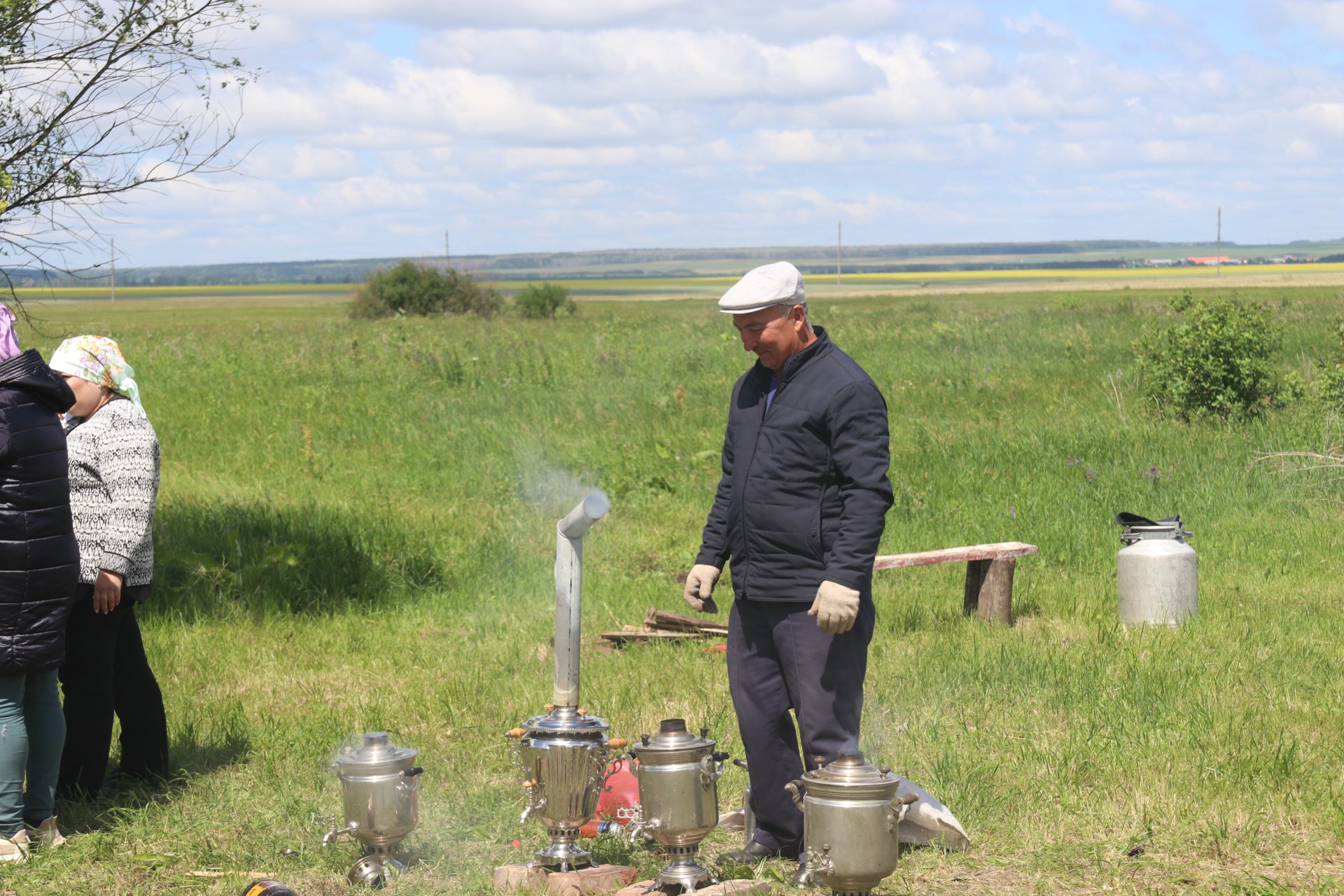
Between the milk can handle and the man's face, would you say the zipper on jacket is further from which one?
the milk can handle

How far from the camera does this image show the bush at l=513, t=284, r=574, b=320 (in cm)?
4719

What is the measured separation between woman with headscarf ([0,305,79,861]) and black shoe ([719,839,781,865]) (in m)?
2.43

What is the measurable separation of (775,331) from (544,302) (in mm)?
44762

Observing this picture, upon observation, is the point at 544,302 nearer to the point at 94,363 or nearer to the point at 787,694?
the point at 94,363

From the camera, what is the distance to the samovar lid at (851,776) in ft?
12.4

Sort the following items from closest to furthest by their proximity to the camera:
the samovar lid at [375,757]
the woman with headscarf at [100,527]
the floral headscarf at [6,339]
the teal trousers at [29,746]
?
the samovar lid at [375,757] → the teal trousers at [29,746] → the floral headscarf at [6,339] → the woman with headscarf at [100,527]

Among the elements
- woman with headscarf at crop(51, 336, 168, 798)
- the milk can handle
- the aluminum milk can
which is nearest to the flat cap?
the milk can handle

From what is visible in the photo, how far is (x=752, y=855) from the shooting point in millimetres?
4527

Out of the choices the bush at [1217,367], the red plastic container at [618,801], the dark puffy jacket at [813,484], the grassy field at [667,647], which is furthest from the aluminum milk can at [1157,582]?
the bush at [1217,367]

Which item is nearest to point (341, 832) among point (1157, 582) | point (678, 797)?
point (678, 797)

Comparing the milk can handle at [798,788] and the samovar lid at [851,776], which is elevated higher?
the samovar lid at [851,776]

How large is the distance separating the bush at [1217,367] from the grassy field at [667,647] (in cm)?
38

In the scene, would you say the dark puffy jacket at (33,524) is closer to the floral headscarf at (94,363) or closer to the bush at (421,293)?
the floral headscarf at (94,363)

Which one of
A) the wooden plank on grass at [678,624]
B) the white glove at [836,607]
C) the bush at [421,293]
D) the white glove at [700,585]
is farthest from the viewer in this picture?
the bush at [421,293]
